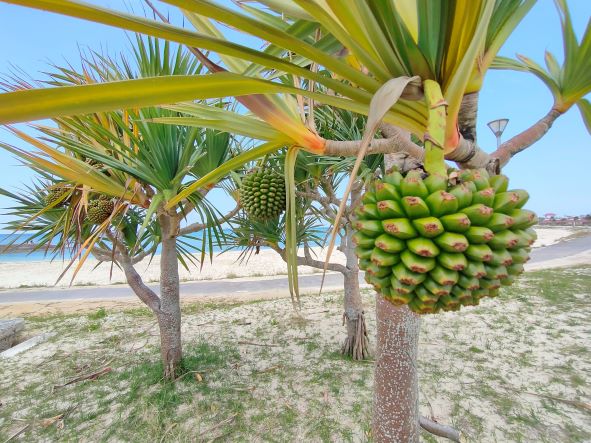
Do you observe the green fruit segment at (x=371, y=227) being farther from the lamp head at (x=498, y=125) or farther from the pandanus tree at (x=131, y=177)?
the lamp head at (x=498, y=125)

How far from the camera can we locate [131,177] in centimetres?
177

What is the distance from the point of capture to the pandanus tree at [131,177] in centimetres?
160

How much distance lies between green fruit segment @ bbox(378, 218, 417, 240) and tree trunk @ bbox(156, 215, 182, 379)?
2.45 metres

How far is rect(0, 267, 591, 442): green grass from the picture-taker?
214 cm

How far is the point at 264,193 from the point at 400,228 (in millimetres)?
1371

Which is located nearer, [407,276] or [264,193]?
[407,276]

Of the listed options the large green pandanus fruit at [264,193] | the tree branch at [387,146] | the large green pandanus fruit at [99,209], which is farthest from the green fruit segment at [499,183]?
the large green pandanus fruit at [99,209]

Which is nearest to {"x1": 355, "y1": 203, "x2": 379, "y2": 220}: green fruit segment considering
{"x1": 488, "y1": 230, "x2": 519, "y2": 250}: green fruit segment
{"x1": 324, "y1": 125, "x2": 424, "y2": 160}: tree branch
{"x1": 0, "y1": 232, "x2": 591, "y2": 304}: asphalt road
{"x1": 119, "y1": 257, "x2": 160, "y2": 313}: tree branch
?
{"x1": 488, "y1": 230, "x2": 519, "y2": 250}: green fruit segment

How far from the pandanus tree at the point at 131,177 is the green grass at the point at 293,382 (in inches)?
20.8

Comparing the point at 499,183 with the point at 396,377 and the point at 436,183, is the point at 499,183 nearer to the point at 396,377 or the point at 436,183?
the point at 436,183

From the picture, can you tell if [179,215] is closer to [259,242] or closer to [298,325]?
[259,242]

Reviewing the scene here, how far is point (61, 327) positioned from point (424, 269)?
5.95m

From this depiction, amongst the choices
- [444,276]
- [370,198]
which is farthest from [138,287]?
[444,276]

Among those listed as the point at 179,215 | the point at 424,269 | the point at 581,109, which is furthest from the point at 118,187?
the point at 581,109
